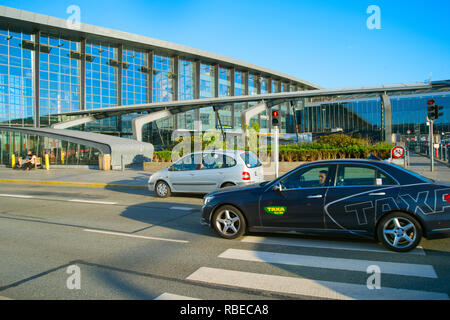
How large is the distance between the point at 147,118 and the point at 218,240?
27305 millimetres

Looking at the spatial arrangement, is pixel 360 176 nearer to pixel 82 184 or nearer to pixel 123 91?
pixel 82 184

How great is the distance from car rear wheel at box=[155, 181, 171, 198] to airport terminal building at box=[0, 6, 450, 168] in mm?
17656

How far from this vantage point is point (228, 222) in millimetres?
6555

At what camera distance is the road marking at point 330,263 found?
464 centimetres

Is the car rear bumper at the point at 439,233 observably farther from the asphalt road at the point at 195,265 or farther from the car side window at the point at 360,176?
the car side window at the point at 360,176

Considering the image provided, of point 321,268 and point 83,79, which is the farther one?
point 83,79

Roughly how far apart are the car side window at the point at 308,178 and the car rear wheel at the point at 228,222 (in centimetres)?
105

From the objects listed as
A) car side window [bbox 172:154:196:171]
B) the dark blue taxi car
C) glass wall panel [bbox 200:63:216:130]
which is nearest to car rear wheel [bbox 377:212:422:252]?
the dark blue taxi car

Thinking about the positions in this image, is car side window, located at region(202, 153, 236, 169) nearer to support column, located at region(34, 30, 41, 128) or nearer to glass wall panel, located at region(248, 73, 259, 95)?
support column, located at region(34, 30, 41, 128)

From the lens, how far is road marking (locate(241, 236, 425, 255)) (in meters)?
5.66

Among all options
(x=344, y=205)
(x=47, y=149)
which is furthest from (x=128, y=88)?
(x=344, y=205)

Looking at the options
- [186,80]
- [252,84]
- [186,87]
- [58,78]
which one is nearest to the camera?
[58,78]

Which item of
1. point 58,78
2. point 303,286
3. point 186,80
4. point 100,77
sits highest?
point 186,80

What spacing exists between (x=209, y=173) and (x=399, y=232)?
6863 millimetres
